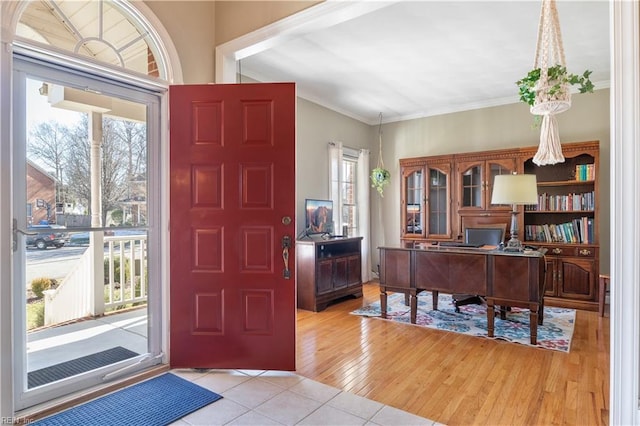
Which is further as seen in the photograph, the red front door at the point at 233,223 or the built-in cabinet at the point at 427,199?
the built-in cabinet at the point at 427,199

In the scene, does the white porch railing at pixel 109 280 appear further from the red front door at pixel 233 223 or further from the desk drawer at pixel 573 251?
the desk drawer at pixel 573 251

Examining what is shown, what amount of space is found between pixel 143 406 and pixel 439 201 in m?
4.89

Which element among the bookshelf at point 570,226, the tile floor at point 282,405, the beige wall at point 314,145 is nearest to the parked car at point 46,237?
the tile floor at point 282,405

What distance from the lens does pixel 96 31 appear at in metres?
2.43

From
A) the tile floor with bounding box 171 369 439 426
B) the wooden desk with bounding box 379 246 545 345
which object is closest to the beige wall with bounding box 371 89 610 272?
the wooden desk with bounding box 379 246 545 345

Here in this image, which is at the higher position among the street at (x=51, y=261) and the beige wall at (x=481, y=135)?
the beige wall at (x=481, y=135)

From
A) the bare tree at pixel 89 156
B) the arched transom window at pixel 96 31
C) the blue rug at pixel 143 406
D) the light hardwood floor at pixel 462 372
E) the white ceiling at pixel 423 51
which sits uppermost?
the white ceiling at pixel 423 51

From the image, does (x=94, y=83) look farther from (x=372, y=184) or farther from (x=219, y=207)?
(x=372, y=184)

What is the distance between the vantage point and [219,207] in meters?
2.71

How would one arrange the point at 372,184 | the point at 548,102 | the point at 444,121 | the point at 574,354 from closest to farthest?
the point at 548,102
the point at 574,354
the point at 444,121
the point at 372,184

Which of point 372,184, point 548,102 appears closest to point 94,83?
point 548,102

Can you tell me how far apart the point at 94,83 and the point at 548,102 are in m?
2.98

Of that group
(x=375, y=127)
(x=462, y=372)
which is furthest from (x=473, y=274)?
(x=375, y=127)

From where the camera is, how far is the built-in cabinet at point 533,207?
463cm
